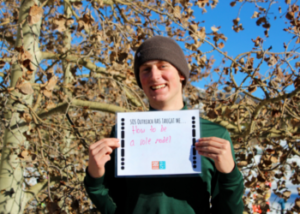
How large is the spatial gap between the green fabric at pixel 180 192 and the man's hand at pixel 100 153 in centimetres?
7

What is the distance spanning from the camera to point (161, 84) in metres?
1.36

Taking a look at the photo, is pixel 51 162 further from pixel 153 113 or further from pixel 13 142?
pixel 153 113

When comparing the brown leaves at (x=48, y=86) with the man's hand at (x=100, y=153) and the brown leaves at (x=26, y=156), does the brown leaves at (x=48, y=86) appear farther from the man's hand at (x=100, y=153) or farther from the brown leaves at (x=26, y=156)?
the man's hand at (x=100, y=153)

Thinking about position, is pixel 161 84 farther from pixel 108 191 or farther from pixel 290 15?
pixel 290 15

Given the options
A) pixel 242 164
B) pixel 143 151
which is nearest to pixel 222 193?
pixel 143 151

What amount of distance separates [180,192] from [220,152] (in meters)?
0.27

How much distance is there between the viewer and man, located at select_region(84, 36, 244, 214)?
3.85 feet

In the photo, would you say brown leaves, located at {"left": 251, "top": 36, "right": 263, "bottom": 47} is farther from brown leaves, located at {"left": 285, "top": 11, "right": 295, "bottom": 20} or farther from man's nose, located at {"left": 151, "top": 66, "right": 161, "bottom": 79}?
man's nose, located at {"left": 151, "top": 66, "right": 161, "bottom": 79}

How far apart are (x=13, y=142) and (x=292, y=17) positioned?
3.02 m

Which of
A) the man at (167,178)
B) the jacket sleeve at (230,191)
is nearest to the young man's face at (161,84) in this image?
the man at (167,178)

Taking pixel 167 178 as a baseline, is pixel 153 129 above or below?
above

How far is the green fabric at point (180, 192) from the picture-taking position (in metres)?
1.19


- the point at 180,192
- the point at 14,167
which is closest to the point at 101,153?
the point at 180,192

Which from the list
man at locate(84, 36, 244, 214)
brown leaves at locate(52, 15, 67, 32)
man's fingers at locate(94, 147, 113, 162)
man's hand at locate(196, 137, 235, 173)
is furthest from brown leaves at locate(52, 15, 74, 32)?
man's hand at locate(196, 137, 235, 173)
